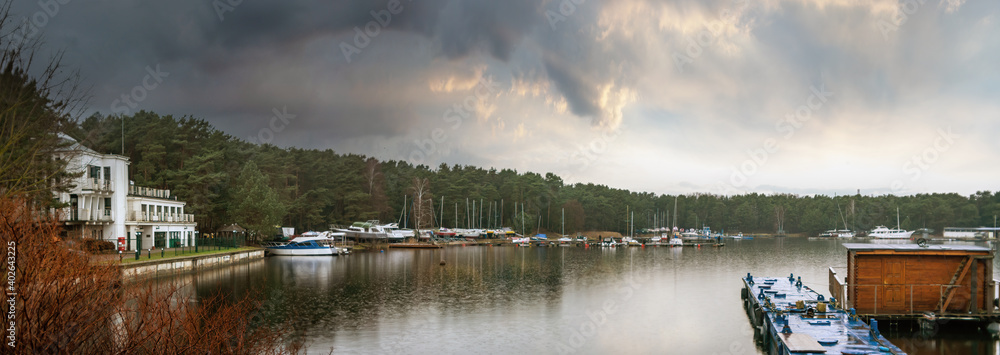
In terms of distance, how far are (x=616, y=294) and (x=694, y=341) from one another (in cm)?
1573

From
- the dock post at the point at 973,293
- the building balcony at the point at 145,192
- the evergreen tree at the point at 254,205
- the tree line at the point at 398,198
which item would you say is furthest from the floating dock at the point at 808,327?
Answer: the evergreen tree at the point at 254,205

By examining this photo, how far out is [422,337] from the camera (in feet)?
89.6

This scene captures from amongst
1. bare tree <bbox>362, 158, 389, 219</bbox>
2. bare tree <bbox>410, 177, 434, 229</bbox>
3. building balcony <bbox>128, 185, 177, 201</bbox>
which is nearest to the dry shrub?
building balcony <bbox>128, 185, 177, 201</bbox>

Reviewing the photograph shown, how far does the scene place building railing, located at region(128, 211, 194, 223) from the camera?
2251 inches

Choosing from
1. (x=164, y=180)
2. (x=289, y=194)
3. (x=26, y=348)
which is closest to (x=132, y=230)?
(x=164, y=180)

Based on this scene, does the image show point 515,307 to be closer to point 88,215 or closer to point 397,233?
point 88,215

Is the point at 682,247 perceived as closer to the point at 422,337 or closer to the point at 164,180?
the point at 164,180

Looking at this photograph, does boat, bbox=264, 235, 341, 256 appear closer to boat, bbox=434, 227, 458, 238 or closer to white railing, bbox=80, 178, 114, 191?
white railing, bbox=80, 178, 114, 191

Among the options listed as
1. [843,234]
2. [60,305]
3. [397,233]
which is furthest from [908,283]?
[843,234]

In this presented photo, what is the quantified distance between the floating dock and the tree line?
21765 mm

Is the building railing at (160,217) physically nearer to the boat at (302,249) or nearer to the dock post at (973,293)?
the boat at (302,249)

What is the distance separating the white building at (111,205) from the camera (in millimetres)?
51531

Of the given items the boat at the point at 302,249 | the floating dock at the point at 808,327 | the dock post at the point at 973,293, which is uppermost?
the dock post at the point at 973,293

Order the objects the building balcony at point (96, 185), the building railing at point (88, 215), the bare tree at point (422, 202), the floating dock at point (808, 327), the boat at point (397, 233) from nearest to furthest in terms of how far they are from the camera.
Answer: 1. the floating dock at point (808, 327)
2. the building railing at point (88, 215)
3. the building balcony at point (96, 185)
4. the boat at point (397, 233)
5. the bare tree at point (422, 202)
